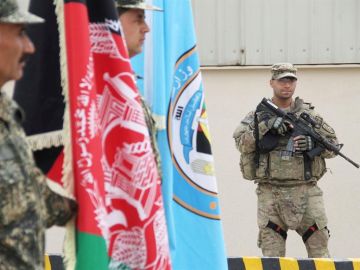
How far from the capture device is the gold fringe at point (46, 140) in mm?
4184

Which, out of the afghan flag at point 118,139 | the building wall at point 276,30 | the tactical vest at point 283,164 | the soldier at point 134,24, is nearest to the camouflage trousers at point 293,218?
the tactical vest at point 283,164

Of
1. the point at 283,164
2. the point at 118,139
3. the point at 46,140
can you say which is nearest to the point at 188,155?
the point at 118,139

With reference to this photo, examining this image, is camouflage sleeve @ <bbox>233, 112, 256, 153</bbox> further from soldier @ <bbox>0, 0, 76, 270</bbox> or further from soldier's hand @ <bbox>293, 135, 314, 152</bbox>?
soldier @ <bbox>0, 0, 76, 270</bbox>

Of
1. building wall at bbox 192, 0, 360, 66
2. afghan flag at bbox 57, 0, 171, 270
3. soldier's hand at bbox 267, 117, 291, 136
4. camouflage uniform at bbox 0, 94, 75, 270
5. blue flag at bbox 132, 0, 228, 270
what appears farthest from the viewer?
building wall at bbox 192, 0, 360, 66

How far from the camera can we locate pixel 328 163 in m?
12.1

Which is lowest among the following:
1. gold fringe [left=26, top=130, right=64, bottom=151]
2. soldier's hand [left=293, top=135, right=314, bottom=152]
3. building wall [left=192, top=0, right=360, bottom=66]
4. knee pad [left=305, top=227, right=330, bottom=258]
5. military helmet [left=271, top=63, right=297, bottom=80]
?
knee pad [left=305, top=227, right=330, bottom=258]

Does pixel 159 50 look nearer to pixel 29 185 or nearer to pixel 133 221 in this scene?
pixel 133 221

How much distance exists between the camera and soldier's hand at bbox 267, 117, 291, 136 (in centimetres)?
1003

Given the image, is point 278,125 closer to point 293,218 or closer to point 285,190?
point 285,190

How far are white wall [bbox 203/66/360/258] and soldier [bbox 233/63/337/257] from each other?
175cm

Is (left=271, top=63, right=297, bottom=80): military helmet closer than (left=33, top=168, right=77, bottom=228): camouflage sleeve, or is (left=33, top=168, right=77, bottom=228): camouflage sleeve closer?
(left=33, top=168, right=77, bottom=228): camouflage sleeve

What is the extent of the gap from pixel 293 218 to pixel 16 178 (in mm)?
6790

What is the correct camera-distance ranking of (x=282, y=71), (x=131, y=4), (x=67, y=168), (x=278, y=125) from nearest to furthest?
(x=67, y=168) < (x=131, y=4) < (x=278, y=125) < (x=282, y=71)

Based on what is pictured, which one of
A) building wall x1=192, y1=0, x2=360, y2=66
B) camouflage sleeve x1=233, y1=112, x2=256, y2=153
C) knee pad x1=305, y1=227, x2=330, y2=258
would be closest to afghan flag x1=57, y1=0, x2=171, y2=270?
camouflage sleeve x1=233, y1=112, x2=256, y2=153
